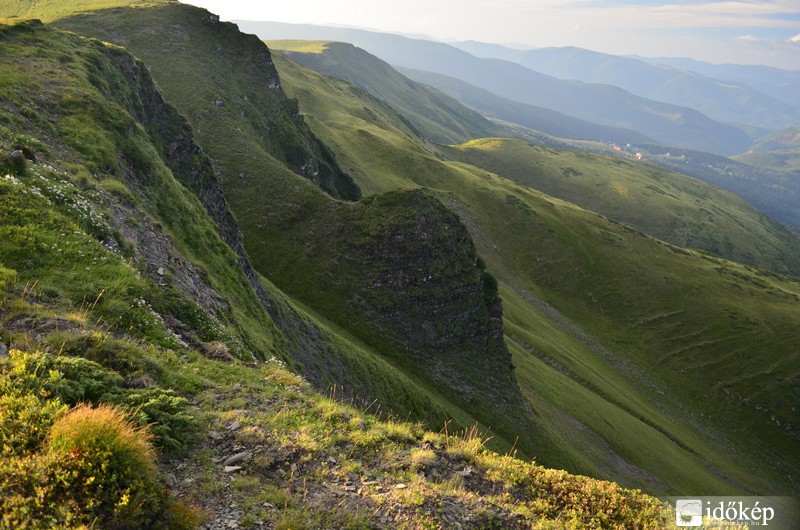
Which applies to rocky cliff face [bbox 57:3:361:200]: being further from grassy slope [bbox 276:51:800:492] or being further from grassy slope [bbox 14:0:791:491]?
grassy slope [bbox 276:51:800:492]

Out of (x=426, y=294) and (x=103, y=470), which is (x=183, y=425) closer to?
(x=103, y=470)

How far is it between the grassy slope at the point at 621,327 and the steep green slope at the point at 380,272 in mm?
12609

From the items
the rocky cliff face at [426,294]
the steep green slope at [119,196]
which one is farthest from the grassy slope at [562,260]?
the steep green slope at [119,196]

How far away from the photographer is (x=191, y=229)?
1211 inches

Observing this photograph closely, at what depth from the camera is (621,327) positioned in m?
118

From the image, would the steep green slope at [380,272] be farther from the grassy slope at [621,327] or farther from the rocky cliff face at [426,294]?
the grassy slope at [621,327]

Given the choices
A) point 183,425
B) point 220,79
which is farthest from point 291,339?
point 220,79

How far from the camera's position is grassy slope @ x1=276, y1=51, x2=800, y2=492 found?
235 feet

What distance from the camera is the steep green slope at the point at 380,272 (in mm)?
54812

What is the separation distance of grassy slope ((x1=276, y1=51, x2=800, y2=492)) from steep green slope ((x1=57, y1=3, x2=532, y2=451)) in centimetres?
1261

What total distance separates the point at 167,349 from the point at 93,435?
718 cm

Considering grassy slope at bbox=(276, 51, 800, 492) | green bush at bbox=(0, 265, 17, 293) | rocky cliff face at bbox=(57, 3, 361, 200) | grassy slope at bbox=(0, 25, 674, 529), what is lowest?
grassy slope at bbox=(276, 51, 800, 492)

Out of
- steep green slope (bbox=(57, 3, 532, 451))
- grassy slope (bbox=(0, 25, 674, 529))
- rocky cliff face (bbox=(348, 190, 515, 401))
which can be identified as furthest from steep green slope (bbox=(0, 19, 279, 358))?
rocky cliff face (bbox=(348, 190, 515, 401))

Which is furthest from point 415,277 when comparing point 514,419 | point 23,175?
point 23,175
